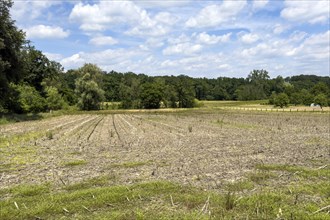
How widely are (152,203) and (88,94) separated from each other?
9309cm

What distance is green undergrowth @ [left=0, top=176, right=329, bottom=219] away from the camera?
7.83 metres

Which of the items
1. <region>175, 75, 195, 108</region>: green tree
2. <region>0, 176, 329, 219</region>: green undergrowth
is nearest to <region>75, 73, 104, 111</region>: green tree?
<region>175, 75, 195, 108</region>: green tree

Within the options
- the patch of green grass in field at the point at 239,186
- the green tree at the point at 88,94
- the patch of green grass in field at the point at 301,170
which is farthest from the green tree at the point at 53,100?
the patch of green grass in field at the point at 239,186

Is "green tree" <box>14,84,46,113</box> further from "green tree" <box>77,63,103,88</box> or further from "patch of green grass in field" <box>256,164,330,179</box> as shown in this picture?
"patch of green grass in field" <box>256,164,330,179</box>

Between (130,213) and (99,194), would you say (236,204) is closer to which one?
(130,213)

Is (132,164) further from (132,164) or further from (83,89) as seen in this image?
(83,89)

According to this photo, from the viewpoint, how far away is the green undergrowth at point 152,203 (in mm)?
7832

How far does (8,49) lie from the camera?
40844 millimetres

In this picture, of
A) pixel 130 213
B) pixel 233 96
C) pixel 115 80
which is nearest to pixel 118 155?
pixel 130 213

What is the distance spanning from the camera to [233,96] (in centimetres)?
17988

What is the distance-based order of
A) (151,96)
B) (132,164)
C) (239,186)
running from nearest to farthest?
(239,186) → (132,164) → (151,96)

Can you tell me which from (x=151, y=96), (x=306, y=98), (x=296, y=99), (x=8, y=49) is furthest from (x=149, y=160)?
(x=296, y=99)

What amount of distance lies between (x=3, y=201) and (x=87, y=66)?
103721 mm

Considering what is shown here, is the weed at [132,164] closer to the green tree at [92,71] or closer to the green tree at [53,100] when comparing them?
the green tree at [53,100]
